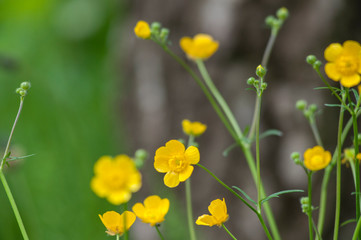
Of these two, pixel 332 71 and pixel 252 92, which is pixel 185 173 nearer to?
pixel 332 71

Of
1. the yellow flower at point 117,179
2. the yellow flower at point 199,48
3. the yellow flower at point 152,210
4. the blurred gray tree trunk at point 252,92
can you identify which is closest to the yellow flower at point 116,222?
the yellow flower at point 152,210

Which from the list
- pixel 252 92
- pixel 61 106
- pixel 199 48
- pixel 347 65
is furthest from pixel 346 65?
pixel 61 106

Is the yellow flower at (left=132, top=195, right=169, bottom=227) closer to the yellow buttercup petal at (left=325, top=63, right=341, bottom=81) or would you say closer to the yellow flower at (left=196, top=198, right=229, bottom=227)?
the yellow flower at (left=196, top=198, right=229, bottom=227)

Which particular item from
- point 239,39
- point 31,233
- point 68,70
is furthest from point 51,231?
point 68,70

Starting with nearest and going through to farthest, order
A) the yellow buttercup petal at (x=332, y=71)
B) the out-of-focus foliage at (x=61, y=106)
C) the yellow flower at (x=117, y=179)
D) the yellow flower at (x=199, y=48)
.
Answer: the yellow flower at (x=117, y=179) → the yellow buttercup petal at (x=332, y=71) → the yellow flower at (x=199, y=48) → the out-of-focus foliage at (x=61, y=106)

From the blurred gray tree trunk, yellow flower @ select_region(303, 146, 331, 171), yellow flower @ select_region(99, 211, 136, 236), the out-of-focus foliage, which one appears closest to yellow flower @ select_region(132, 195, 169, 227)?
yellow flower @ select_region(99, 211, 136, 236)

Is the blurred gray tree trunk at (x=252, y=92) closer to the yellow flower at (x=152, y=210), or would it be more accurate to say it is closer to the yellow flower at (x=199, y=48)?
the yellow flower at (x=199, y=48)

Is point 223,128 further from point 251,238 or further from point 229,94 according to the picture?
point 251,238
